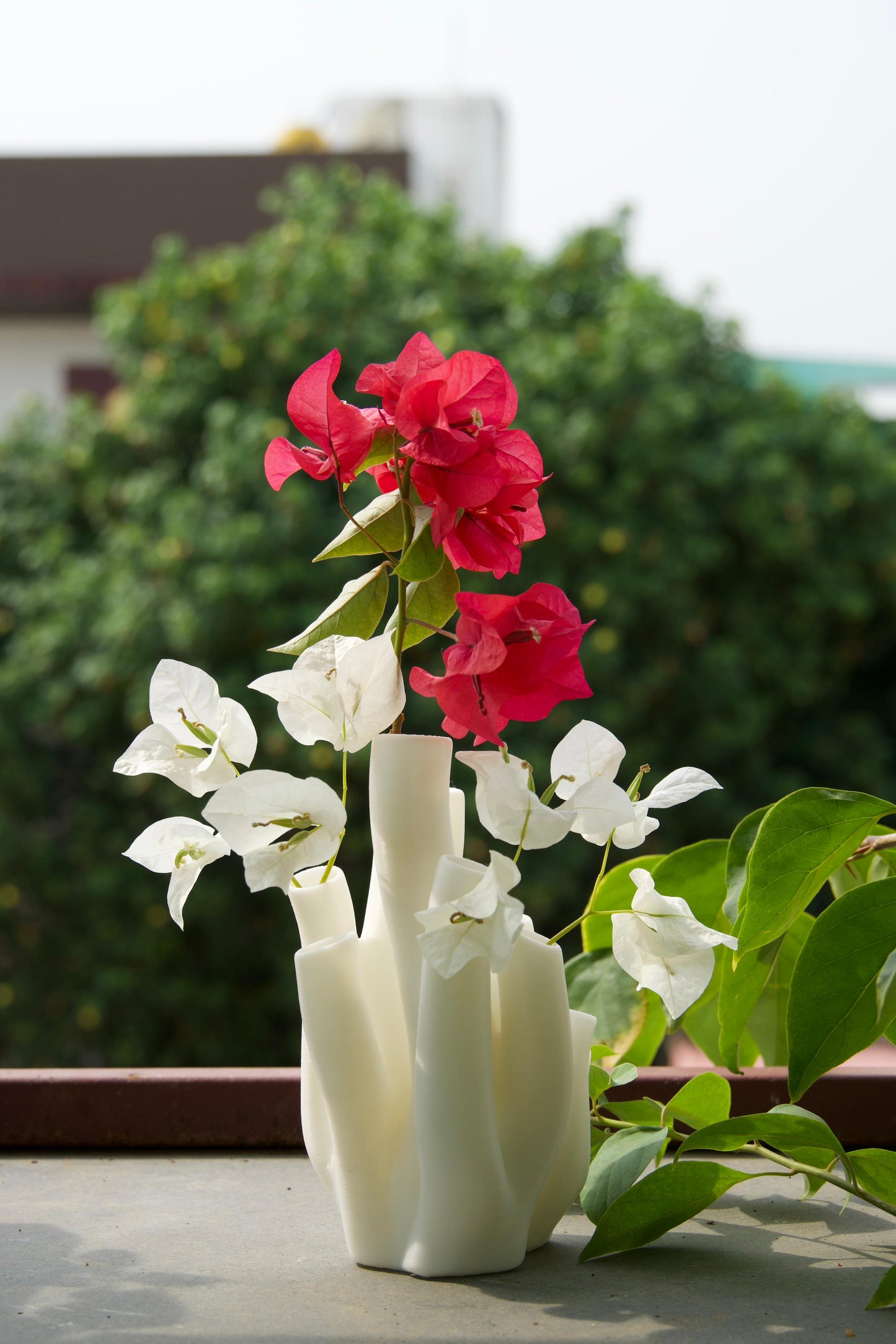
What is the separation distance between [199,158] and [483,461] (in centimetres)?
439

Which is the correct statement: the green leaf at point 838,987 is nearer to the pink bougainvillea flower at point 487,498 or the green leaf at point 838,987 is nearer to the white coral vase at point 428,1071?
the white coral vase at point 428,1071

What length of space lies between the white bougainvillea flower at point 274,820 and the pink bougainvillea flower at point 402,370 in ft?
0.55

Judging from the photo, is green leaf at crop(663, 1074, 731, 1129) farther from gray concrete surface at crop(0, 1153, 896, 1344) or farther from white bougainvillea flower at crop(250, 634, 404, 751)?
white bougainvillea flower at crop(250, 634, 404, 751)

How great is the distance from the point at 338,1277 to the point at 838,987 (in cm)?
24


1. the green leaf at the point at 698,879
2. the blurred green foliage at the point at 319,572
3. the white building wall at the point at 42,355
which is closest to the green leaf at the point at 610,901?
the green leaf at the point at 698,879

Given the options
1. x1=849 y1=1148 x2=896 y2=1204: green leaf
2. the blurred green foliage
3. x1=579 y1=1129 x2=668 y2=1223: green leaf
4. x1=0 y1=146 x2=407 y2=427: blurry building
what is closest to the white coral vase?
x1=579 y1=1129 x2=668 y2=1223: green leaf

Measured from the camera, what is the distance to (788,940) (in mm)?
661

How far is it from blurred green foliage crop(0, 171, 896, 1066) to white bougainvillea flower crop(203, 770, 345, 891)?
174cm

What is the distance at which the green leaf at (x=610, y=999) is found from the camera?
68 cm

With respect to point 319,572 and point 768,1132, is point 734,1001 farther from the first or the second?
point 319,572

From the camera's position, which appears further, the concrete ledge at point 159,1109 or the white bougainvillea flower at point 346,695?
the concrete ledge at point 159,1109

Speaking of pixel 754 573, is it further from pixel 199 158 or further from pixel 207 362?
pixel 199 158

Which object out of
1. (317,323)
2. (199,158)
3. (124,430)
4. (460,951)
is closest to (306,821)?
(460,951)

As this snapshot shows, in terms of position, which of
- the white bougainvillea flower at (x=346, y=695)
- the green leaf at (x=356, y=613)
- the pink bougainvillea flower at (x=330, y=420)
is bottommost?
the white bougainvillea flower at (x=346, y=695)
